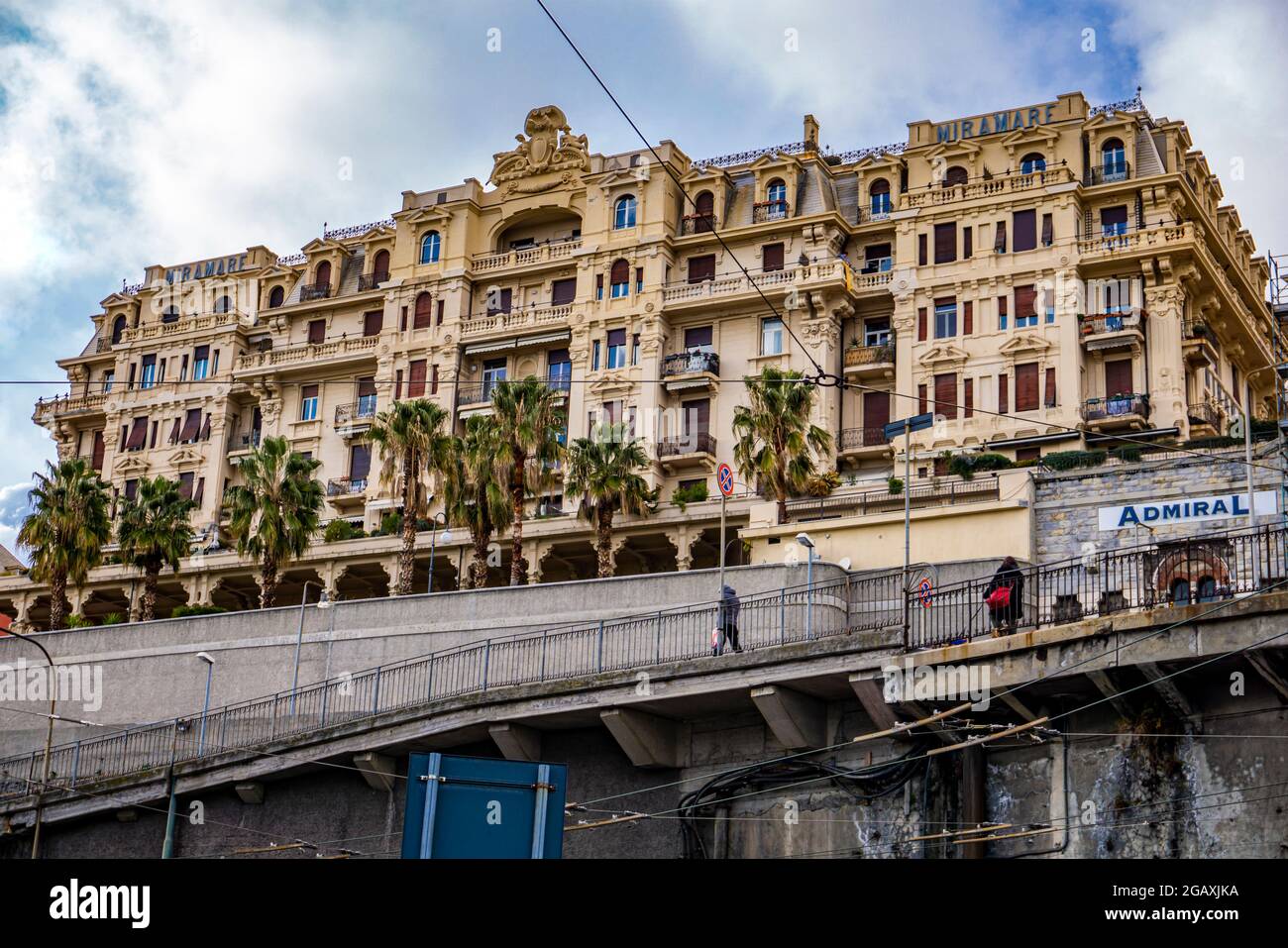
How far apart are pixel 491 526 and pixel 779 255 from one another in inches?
649

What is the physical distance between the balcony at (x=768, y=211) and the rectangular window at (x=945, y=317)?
727 cm

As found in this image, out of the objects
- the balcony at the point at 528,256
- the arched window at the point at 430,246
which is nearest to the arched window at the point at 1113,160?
the balcony at the point at 528,256

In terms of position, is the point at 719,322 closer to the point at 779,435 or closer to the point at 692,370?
the point at 692,370

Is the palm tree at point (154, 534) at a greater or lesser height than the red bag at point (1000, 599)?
greater

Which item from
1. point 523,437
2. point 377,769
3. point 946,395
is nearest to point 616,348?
point 523,437

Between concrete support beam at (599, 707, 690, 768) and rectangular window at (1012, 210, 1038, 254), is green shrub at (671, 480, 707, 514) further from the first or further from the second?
concrete support beam at (599, 707, 690, 768)

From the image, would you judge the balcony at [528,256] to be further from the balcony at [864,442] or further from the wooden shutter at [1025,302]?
the wooden shutter at [1025,302]

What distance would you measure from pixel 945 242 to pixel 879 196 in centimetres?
496

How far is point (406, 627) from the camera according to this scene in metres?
38.2

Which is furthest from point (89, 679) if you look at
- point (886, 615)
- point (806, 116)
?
point (806, 116)

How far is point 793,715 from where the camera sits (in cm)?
2677

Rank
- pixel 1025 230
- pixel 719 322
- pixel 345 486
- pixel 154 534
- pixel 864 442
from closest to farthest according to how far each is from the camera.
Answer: pixel 154 534, pixel 1025 230, pixel 864 442, pixel 719 322, pixel 345 486

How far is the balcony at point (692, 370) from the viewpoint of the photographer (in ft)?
184

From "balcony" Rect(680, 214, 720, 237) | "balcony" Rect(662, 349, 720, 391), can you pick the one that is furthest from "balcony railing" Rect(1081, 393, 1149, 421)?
"balcony" Rect(680, 214, 720, 237)
